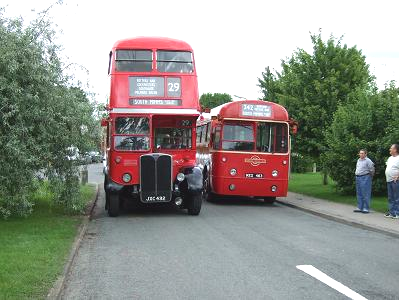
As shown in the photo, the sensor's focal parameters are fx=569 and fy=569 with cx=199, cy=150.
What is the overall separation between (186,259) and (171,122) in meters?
7.18

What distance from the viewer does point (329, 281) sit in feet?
24.4

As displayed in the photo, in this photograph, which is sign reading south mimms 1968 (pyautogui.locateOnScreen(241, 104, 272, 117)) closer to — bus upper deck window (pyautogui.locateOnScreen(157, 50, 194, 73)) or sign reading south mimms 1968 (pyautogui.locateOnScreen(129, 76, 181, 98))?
bus upper deck window (pyautogui.locateOnScreen(157, 50, 194, 73))

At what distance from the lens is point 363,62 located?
2467 centimetres

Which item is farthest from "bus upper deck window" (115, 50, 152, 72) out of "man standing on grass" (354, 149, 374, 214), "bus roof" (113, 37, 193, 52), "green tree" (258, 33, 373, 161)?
"green tree" (258, 33, 373, 161)

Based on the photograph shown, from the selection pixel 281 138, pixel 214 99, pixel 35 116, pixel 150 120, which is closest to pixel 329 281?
pixel 35 116

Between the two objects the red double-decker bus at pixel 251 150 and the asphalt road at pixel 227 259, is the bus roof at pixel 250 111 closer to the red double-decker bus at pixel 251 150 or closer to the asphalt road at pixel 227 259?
the red double-decker bus at pixel 251 150

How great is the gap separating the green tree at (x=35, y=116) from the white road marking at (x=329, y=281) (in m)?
6.49

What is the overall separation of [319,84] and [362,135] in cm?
465

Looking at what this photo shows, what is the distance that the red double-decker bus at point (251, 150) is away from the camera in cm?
1795

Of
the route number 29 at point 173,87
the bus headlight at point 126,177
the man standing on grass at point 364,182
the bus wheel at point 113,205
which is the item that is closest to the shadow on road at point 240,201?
the man standing on grass at point 364,182

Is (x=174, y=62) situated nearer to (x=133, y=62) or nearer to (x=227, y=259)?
(x=133, y=62)

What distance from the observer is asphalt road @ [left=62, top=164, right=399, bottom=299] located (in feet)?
22.9

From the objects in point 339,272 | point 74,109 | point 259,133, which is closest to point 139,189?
point 74,109

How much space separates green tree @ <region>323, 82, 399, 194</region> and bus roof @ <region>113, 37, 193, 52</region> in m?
6.94
